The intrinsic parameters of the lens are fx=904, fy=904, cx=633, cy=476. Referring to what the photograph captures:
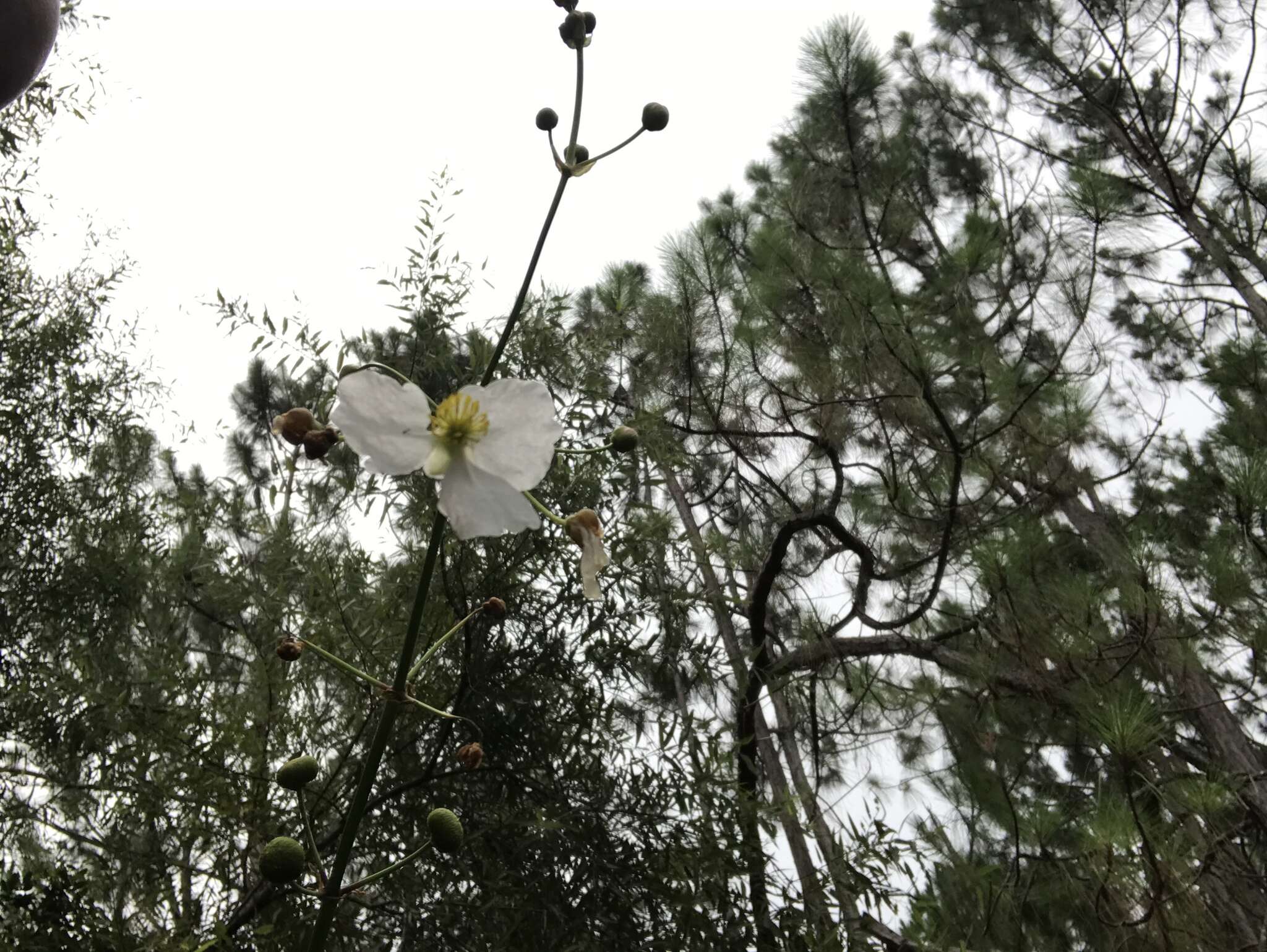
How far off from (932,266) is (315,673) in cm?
368

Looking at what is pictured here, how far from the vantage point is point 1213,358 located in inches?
162

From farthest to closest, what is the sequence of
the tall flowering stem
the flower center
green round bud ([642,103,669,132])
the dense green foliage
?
the dense green foliage < green round bud ([642,103,669,132]) < the flower center < the tall flowering stem

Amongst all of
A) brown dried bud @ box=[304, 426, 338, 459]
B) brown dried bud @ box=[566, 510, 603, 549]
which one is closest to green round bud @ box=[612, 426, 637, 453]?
brown dried bud @ box=[566, 510, 603, 549]

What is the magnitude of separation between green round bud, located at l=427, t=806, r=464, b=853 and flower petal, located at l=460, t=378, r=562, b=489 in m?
0.16

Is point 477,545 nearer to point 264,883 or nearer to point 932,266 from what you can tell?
point 264,883

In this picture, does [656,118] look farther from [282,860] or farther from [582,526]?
[282,860]

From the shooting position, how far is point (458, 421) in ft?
1.52

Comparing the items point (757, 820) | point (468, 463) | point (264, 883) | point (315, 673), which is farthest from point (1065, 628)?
point (468, 463)

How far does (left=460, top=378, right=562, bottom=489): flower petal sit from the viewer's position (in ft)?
1.49

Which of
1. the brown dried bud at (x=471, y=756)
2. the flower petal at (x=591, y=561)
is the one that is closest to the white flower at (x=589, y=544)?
the flower petal at (x=591, y=561)

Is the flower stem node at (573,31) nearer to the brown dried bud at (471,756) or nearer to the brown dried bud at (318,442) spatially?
the brown dried bud at (318,442)

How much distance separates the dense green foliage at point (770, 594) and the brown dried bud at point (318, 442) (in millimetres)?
345

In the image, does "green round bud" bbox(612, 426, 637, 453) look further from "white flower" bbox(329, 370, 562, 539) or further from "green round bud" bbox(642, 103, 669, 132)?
"green round bud" bbox(642, 103, 669, 132)

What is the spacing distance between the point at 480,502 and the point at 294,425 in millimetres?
109
